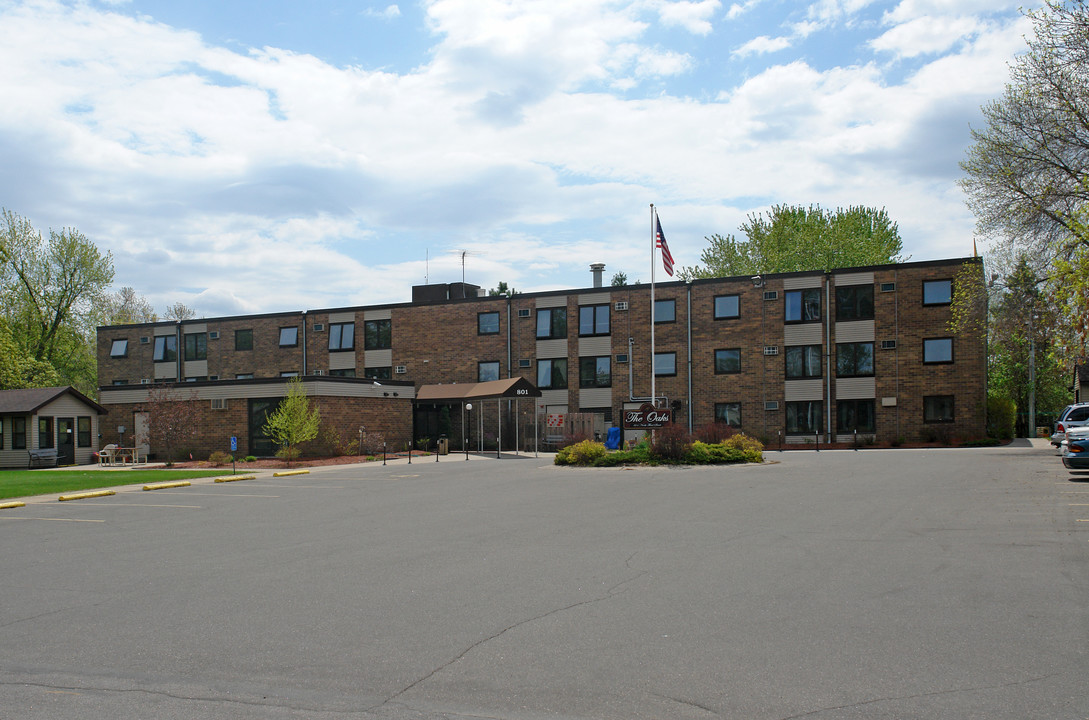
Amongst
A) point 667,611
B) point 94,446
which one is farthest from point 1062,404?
point 667,611

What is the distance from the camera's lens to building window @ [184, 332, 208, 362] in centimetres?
5209

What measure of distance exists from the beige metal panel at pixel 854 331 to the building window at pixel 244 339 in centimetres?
3321

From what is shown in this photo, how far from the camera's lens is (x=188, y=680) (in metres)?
5.94

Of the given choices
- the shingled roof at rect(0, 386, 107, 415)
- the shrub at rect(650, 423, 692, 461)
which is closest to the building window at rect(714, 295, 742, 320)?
the shrub at rect(650, 423, 692, 461)

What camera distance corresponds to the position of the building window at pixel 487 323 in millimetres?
46156

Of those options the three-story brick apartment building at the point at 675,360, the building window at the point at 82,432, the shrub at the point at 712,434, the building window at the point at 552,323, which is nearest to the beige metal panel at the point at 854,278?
the three-story brick apartment building at the point at 675,360

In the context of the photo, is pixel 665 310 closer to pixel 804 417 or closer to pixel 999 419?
pixel 804 417

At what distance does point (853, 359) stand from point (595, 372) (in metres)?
12.7

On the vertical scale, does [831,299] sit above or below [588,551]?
above

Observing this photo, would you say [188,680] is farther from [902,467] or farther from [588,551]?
[902,467]

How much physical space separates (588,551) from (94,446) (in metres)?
36.4

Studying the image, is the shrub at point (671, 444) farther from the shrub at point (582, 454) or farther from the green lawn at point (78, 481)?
the green lawn at point (78, 481)

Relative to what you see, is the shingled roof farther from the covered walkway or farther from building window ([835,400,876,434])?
building window ([835,400,876,434])

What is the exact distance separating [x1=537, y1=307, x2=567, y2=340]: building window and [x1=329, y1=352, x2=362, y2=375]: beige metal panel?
37.5 feet
